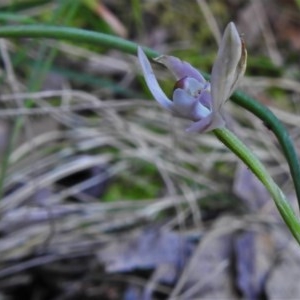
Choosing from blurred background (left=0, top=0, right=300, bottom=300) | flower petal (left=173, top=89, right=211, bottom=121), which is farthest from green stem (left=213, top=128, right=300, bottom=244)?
blurred background (left=0, top=0, right=300, bottom=300)

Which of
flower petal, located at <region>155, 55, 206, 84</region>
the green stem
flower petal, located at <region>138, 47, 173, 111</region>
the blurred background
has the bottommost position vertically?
the green stem

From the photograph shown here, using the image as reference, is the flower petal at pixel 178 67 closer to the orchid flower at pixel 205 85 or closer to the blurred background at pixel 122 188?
the orchid flower at pixel 205 85

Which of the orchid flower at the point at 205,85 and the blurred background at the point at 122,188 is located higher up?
the blurred background at the point at 122,188

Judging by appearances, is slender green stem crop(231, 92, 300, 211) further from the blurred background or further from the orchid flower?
the blurred background

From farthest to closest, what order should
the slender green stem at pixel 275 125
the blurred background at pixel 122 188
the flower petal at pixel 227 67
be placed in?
the blurred background at pixel 122 188 < the slender green stem at pixel 275 125 < the flower petal at pixel 227 67

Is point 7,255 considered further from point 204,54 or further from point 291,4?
point 291,4

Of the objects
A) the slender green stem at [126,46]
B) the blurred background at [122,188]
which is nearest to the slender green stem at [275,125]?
the slender green stem at [126,46]

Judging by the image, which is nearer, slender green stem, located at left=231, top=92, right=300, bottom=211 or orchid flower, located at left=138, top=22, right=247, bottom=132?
orchid flower, located at left=138, top=22, right=247, bottom=132
